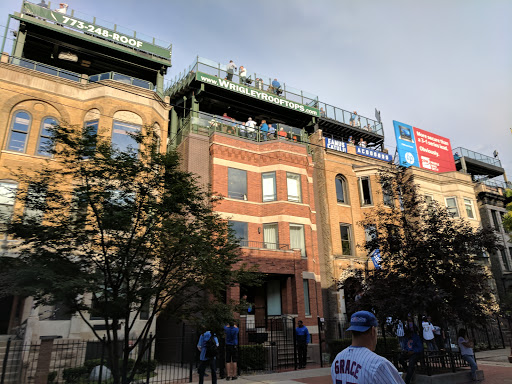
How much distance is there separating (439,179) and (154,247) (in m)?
29.8

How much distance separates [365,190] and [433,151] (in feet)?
34.0

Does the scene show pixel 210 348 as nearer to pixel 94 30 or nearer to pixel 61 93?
pixel 61 93

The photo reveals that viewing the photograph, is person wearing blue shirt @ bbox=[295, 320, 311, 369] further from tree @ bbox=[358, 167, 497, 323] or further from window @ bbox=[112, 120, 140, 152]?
window @ bbox=[112, 120, 140, 152]

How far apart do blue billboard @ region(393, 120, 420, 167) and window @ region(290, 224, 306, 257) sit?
13.0 metres

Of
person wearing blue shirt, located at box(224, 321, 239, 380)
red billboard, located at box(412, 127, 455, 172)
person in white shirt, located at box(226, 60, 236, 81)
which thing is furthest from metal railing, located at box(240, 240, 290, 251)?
red billboard, located at box(412, 127, 455, 172)

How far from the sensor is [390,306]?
1066 centimetres

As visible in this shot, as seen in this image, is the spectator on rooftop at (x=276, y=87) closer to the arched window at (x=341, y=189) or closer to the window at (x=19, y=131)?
the arched window at (x=341, y=189)

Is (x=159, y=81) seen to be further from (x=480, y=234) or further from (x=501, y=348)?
(x=501, y=348)

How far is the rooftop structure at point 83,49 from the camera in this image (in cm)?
2089

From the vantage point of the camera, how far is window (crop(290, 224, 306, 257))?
22375 millimetres

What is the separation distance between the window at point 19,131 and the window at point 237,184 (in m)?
11.0

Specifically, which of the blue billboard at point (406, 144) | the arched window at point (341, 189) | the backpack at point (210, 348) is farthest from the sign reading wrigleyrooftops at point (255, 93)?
the backpack at point (210, 348)

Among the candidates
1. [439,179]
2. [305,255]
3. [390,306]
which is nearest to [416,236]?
[390,306]

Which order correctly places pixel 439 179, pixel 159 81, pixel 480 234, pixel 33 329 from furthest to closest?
pixel 439 179 < pixel 159 81 < pixel 33 329 < pixel 480 234
